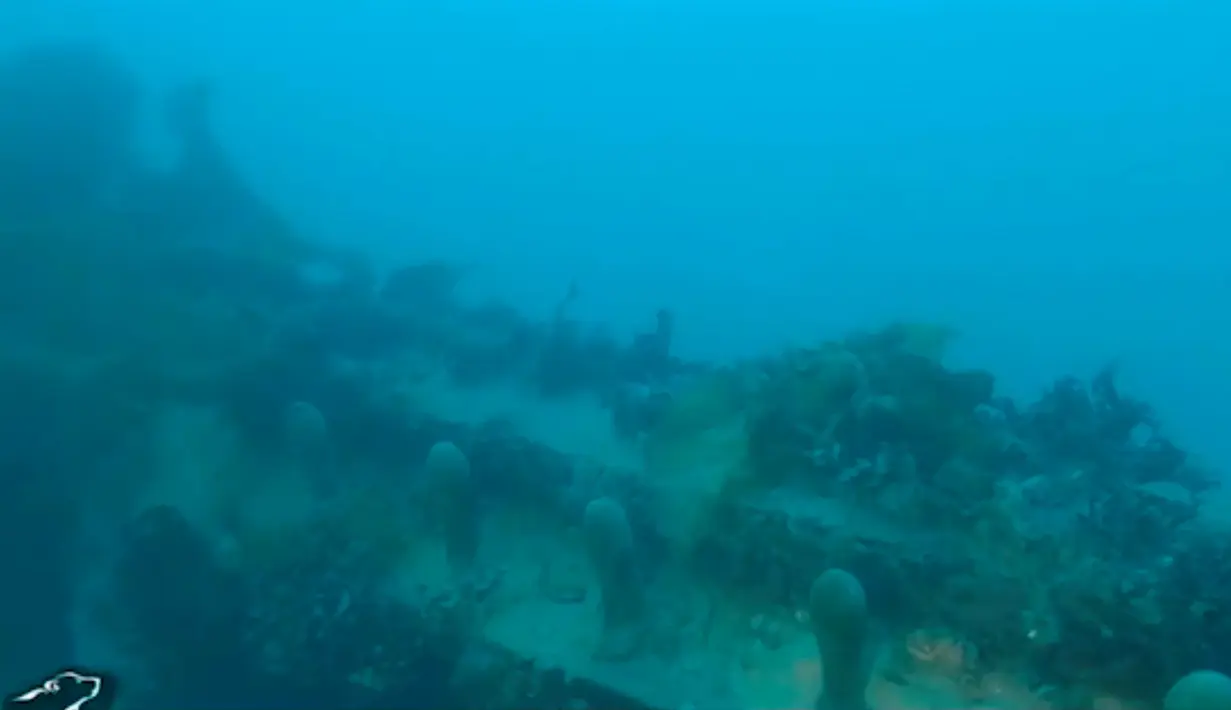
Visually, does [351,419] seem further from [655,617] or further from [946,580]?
[946,580]

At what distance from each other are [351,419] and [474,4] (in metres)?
61.9

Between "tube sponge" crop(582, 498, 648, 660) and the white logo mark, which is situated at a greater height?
"tube sponge" crop(582, 498, 648, 660)

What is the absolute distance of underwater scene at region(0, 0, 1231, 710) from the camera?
5.14 meters

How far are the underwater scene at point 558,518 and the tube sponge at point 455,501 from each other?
2 cm

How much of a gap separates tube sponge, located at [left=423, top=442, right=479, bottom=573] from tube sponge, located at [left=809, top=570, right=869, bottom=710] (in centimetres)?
288

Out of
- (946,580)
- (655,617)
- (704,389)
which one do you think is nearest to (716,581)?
(655,617)

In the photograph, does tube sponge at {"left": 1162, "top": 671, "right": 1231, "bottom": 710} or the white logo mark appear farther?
tube sponge at {"left": 1162, "top": 671, "right": 1231, "bottom": 710}

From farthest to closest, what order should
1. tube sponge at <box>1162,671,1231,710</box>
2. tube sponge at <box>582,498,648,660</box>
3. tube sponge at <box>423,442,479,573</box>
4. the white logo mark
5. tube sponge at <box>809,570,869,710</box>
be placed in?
tube sponge at <box>423,442,479,573</box>
tube sponge at <box>582,498,648,660</box>
tube sponge at <box>809,570,869,710</box>
tube sponge at <box>1162,671,1231,710</box>
the white logo mark

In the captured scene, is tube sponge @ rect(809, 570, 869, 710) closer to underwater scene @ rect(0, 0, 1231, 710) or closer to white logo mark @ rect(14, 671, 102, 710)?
underwater scene @ rect(0, 0, 1231, 710)

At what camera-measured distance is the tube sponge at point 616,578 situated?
5680mm

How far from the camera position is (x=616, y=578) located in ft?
19.1

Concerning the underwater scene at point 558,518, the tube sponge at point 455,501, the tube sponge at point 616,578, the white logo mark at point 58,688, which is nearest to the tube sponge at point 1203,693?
the underwater scene at point 558,518

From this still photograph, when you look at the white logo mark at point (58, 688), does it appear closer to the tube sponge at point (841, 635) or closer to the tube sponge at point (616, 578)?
the tube sponge at point (616, 578)

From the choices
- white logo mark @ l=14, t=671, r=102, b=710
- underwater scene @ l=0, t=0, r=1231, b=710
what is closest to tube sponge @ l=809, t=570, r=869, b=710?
underwater scene @ l=0, t=0, r=1231, b=710
